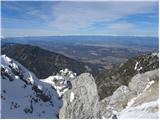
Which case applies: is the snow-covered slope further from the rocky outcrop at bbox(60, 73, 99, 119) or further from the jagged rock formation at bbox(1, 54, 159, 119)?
the rocky outcrop at bbox(60, 73, 99, 119)

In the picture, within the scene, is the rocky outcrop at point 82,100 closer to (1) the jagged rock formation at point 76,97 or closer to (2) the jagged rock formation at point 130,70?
(1) the jagged rock formation at point 76,97

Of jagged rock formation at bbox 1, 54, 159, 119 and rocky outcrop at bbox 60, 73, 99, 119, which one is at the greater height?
rocky outcrop at bbox 60, 73, 99, 119

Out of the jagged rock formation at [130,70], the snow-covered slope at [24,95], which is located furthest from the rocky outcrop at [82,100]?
the jagged rock formation at [130,70]

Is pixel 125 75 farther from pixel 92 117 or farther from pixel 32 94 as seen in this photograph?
pixel 92 117

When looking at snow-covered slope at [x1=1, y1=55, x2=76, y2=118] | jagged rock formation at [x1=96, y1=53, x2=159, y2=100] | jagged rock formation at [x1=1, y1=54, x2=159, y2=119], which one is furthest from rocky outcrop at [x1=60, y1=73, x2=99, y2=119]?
jagged rock formation at [x1=96, y1=53, x2=159, y2=100]

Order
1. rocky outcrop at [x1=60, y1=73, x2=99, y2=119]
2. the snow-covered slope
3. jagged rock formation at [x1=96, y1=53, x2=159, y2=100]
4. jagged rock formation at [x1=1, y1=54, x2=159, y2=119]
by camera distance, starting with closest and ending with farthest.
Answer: rocky outcrop at [x1=60, y1=73, x2=99, y2=119], jagged rock formation at [x1=1, y1=54, x2=159, y2=119], the snow-covered slope, jagged rock formation at [x1=96, y1=53, x2=159, y2=100]

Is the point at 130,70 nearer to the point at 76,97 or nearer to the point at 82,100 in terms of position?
the point at 76,97

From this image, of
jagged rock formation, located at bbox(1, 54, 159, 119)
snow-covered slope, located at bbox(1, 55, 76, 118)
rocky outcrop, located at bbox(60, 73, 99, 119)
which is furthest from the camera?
snow-covered slope, located at bbox(1, 55, 76, 118)

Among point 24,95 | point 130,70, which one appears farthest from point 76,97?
point 130,70
